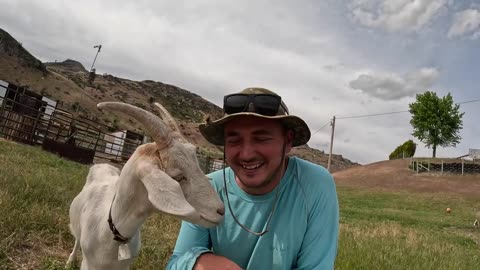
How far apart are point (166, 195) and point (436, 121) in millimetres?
50534

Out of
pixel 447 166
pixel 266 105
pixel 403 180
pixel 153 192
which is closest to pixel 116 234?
pixel 153 192

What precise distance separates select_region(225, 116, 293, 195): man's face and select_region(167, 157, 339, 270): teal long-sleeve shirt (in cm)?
11

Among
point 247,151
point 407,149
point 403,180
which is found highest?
point 407,149

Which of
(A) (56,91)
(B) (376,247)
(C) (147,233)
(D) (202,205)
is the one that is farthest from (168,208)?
(A) (56,91)

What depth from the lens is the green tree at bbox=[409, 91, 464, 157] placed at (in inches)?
1870

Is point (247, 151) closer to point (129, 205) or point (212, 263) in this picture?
point (212, 263)

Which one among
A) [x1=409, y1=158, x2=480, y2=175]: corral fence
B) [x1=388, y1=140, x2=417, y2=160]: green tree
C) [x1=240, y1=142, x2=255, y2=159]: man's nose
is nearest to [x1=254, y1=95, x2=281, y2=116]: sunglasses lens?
[x1=240, y1=142, x2=255, y2=159]: man's nose

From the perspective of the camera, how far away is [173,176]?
93.2 inches

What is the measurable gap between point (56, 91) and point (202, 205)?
184ft

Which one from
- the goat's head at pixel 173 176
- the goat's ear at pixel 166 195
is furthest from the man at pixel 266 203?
the goat's ear at pixel 166 195

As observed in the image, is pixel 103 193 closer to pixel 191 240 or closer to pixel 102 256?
pixel 102 256

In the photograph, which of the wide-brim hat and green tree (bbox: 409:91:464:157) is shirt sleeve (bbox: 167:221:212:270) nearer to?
A: the wide-brim hat

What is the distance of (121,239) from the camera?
2598 mm

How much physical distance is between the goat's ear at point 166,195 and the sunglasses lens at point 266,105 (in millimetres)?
615
